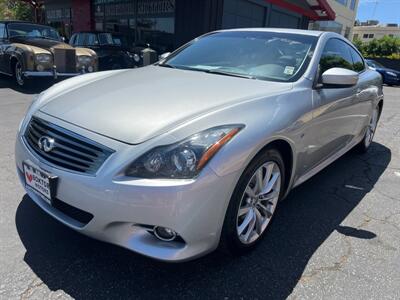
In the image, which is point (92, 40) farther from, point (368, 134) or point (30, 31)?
point (368, 134)

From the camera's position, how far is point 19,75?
8648 millimetres

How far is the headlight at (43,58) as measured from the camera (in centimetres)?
840

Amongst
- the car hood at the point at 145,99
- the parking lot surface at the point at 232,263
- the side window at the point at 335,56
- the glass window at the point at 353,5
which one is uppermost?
the glass window at the point at 353,5

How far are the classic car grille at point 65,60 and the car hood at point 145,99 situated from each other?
6.34m

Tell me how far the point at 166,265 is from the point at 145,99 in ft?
3.66

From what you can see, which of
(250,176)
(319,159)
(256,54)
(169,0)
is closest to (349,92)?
(319,159)

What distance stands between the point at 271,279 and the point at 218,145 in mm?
975

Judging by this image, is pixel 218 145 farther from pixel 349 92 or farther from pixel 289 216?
pixel 349 92

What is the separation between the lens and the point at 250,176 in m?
2.27

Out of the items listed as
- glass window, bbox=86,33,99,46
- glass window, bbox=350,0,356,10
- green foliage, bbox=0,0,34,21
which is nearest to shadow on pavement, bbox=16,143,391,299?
glass window, bbox=86,33,99,46

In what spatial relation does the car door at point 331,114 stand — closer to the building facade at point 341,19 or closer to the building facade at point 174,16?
the building facade at point 174,16

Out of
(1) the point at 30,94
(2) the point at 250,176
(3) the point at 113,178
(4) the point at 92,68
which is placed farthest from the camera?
(4) the point at 92,68

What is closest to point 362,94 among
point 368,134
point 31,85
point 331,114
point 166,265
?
point 331,114

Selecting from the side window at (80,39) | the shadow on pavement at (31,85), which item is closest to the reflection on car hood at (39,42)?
the shadow on pavement at (31,85)
